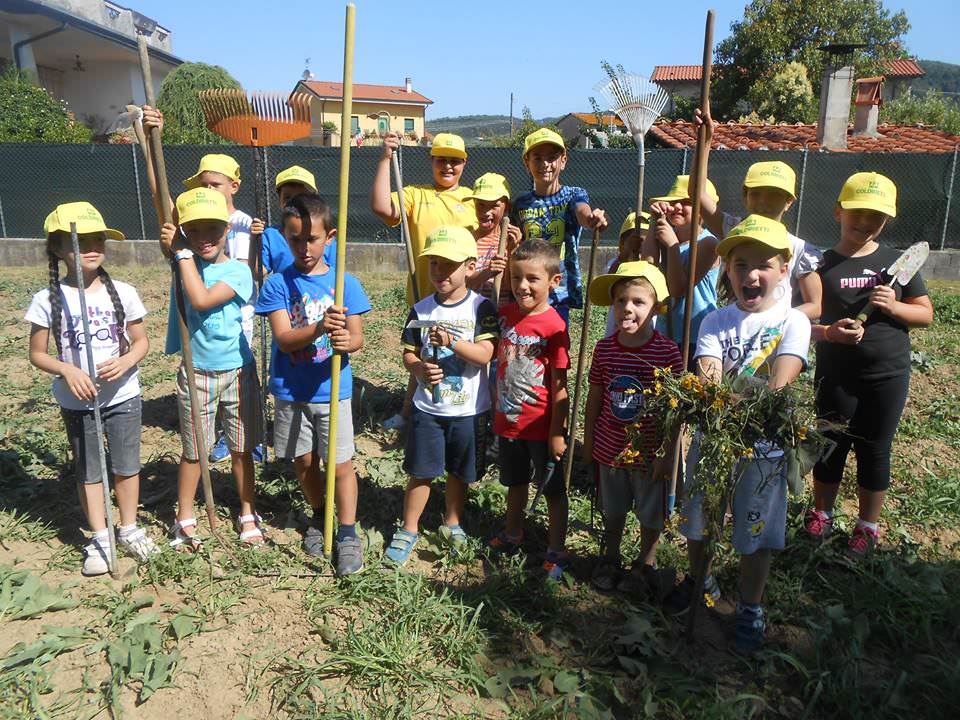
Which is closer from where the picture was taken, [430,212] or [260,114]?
[260,114]

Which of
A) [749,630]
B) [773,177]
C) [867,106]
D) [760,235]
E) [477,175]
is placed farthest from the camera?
[867,106]

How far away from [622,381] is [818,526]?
62.5 inches

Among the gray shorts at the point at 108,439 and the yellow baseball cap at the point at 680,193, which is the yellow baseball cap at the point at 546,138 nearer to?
the yellow baseball cap at the point at 680,193

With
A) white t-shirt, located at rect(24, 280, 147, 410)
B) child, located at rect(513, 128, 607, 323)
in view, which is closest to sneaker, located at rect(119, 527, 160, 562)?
white t-shirt, located at rect(24, 280, 147, 410)

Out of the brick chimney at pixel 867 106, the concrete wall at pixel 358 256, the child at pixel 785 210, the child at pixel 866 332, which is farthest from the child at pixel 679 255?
the brick chimney at pixel 867 106

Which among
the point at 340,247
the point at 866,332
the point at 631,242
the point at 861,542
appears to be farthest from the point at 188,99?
the point at 861,542

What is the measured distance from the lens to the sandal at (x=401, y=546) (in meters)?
3.55

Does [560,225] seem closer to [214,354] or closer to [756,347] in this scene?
[756,347]

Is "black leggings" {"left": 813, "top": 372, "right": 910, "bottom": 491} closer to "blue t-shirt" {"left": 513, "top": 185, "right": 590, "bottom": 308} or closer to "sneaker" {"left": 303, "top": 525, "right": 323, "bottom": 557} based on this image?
"blue t-shirt" {"left": 513, "top": 185, "right": 590, "bottom": 308}

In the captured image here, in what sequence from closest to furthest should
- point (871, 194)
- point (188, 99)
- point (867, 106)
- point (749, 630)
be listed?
point (749, 630)
point (871, 194)
point (867, 106)
point (188, 99)

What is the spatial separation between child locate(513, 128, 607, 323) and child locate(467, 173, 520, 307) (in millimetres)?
132

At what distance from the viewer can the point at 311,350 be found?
345cm

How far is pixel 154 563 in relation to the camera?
3438 millimetres

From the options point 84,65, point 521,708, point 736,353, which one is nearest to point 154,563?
point 521,708
